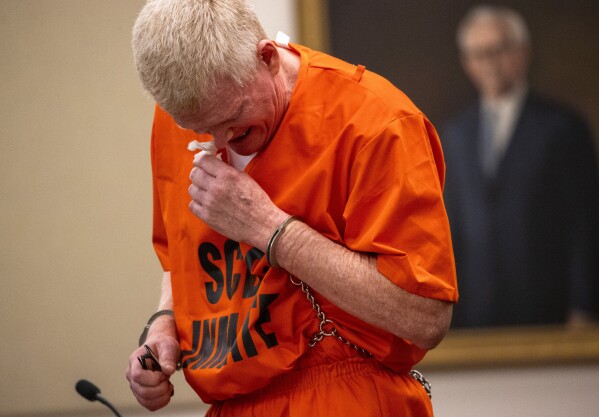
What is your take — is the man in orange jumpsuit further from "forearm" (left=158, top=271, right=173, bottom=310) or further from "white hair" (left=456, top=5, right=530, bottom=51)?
"white hair" (left=456, top=5, right=530, bottom=51)

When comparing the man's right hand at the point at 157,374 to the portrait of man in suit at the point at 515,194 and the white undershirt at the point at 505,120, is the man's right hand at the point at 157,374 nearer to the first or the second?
the portrait of man in suit at the point at 515,194

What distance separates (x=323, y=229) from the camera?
4.68 ft

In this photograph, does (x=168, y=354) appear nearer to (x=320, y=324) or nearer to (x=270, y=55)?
(x=320, y=324)

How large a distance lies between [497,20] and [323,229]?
1619 mm

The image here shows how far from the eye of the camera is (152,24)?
129 cm

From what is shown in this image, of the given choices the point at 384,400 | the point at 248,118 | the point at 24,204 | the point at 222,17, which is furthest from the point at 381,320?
the point at 24,204

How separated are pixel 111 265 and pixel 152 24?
168cm

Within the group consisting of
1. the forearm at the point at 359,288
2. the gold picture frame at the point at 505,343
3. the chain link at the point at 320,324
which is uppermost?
the forearm at the point at 359,288

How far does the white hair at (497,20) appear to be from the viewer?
2.73 metres

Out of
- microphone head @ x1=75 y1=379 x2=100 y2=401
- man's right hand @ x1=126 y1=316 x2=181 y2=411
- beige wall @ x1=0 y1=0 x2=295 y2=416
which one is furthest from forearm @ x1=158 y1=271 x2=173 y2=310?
beige wall @ x1=0 y1=0 x2=295 y2=416

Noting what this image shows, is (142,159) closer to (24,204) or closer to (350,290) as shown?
(24,204)

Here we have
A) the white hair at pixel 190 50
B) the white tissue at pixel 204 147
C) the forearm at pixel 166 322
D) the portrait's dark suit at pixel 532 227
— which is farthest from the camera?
the portrait's dark suit at pixel 532 227

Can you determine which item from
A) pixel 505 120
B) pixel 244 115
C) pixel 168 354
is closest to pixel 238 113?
pixel 244 115

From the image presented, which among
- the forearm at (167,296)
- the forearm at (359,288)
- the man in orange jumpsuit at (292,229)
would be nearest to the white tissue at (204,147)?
the man in orange jumpsuit at (292,229)
